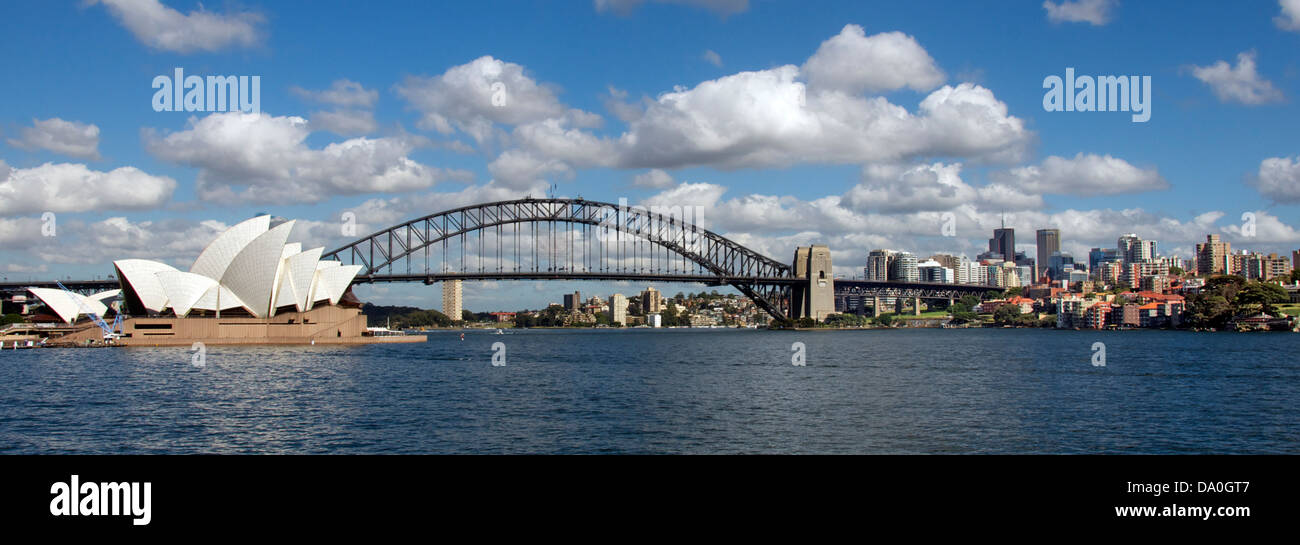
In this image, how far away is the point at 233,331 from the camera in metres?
59.2

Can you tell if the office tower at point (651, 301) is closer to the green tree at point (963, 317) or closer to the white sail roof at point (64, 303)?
the green tree at point (963, 317)

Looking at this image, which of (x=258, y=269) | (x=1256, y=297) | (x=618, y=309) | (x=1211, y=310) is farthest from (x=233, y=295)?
(x=618, y=309)

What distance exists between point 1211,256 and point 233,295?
167 m

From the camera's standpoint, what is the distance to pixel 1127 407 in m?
20.6

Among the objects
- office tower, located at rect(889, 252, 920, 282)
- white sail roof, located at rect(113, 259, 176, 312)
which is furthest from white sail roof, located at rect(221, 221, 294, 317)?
office tower, located at rect(889, 252, 920, 282)

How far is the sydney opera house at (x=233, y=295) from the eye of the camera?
57.3 metres

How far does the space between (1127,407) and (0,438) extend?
22764mm

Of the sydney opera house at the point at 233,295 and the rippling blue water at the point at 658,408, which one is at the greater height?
the sydney opera house at the point at 233,295

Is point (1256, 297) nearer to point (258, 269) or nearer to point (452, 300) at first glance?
point (258, 269)

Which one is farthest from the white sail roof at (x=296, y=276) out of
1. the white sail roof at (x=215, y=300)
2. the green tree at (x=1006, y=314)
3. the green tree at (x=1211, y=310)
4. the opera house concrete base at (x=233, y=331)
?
the green tree at (x=1006, y=314)

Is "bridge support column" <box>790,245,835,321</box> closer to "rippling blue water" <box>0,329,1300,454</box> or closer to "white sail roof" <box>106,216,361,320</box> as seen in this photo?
"white sail roof" <box>106,216,361,320</box>

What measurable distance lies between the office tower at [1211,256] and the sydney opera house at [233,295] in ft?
511
